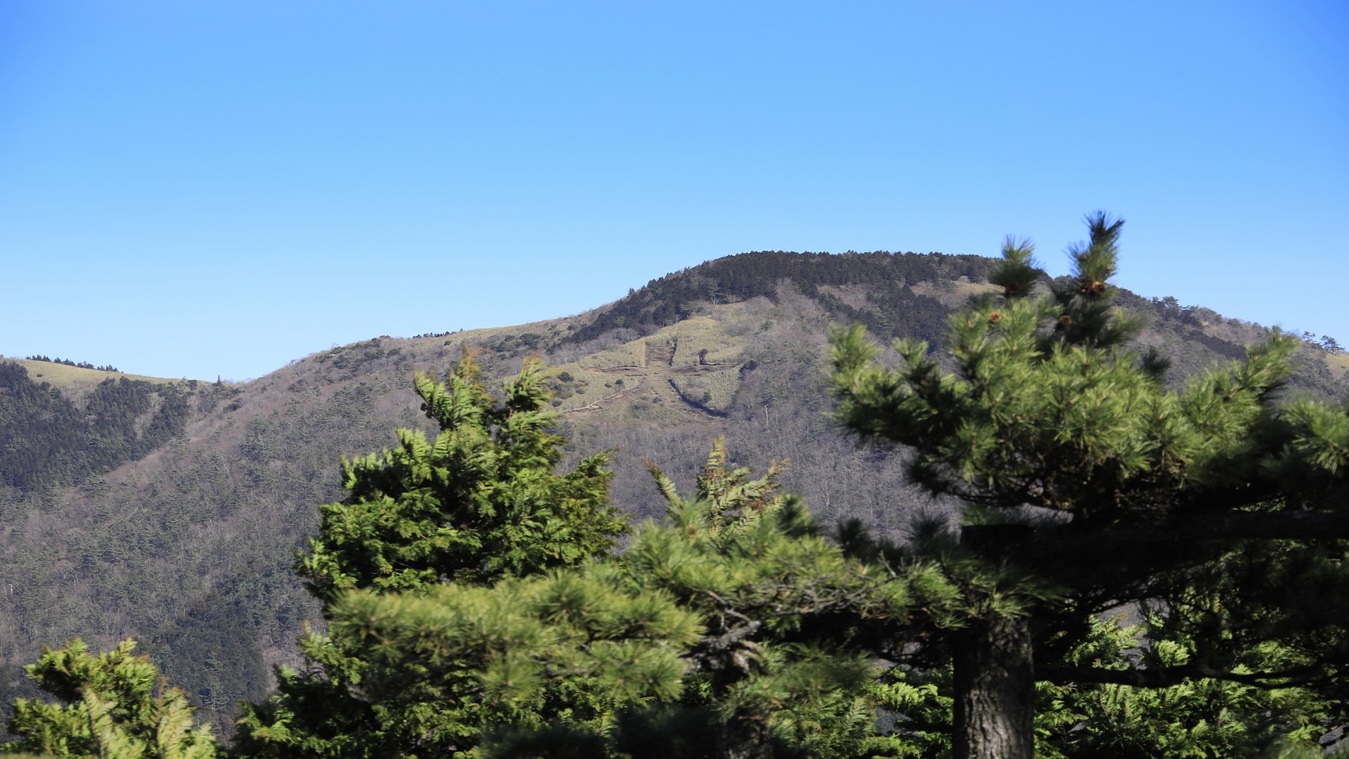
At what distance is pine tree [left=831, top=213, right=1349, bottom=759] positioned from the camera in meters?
5.57

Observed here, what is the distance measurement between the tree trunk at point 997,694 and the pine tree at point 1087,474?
0.01 meters

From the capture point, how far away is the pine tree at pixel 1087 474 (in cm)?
557

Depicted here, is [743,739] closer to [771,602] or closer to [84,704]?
[771,602]

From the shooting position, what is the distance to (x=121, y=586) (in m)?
149

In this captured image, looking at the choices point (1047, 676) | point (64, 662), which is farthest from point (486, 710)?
point (1047, 676)

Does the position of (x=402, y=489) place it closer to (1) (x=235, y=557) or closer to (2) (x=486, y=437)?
(2) (x=486, y=437)

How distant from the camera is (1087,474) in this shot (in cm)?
593

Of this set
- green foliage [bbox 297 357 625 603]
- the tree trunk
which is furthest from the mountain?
the tree trunk

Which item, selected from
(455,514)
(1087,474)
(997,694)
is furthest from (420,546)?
(1087,474)

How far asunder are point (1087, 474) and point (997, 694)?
128 cm

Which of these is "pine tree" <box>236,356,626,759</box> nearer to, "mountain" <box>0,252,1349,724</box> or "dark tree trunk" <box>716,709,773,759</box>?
"dark tree trunk" <box>716,709,773,759</box>

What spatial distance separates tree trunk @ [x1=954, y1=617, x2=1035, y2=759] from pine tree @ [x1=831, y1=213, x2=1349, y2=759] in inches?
0.4

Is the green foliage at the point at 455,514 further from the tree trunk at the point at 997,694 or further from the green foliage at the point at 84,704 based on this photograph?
the tree trunk at the point at 997,694

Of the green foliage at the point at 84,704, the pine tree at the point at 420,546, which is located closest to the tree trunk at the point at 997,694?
the pine tree at the point at 420,546
